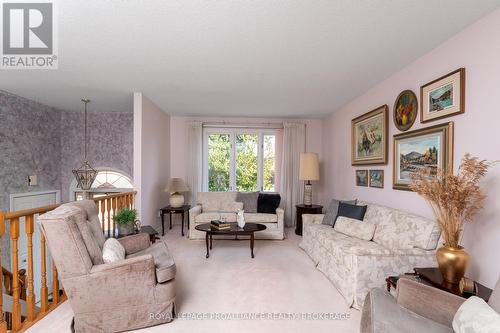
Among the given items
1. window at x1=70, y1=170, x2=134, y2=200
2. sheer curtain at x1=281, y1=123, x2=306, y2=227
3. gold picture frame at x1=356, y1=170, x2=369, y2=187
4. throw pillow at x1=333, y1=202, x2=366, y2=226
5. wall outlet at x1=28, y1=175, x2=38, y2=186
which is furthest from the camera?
sheer curtain at x1=281, y1=123, x2=306, y2=227

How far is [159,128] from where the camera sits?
4.98 metres

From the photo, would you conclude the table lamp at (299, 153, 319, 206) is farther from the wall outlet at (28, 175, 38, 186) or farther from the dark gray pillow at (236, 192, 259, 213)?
the wall outlet at (28, 175, 38, 186)

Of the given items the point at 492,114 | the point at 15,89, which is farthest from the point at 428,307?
the point at 15,89

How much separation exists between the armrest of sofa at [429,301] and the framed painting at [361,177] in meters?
2.55

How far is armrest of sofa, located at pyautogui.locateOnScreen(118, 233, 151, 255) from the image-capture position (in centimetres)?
264

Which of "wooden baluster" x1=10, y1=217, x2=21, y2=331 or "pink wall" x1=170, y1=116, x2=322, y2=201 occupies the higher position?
"pink wall" x1=170, y1=116, x2=322, y2=201

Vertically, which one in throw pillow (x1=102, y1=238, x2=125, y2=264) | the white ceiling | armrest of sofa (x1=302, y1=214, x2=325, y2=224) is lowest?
armrest of sofa (x1=302, y1=214, x2=325, y2=224)

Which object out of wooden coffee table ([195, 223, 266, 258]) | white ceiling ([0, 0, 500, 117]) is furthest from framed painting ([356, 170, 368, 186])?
wooden coffee table ([195, 223, 266, 258])

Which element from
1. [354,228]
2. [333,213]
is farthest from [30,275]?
[333,213]

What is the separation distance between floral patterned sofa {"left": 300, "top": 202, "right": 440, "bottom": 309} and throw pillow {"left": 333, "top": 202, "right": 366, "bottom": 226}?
20cm

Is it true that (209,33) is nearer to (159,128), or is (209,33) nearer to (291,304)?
(291,304)

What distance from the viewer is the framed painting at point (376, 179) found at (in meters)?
3.55

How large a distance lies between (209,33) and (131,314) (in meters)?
2.40

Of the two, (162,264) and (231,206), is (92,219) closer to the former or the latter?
(162,264)
